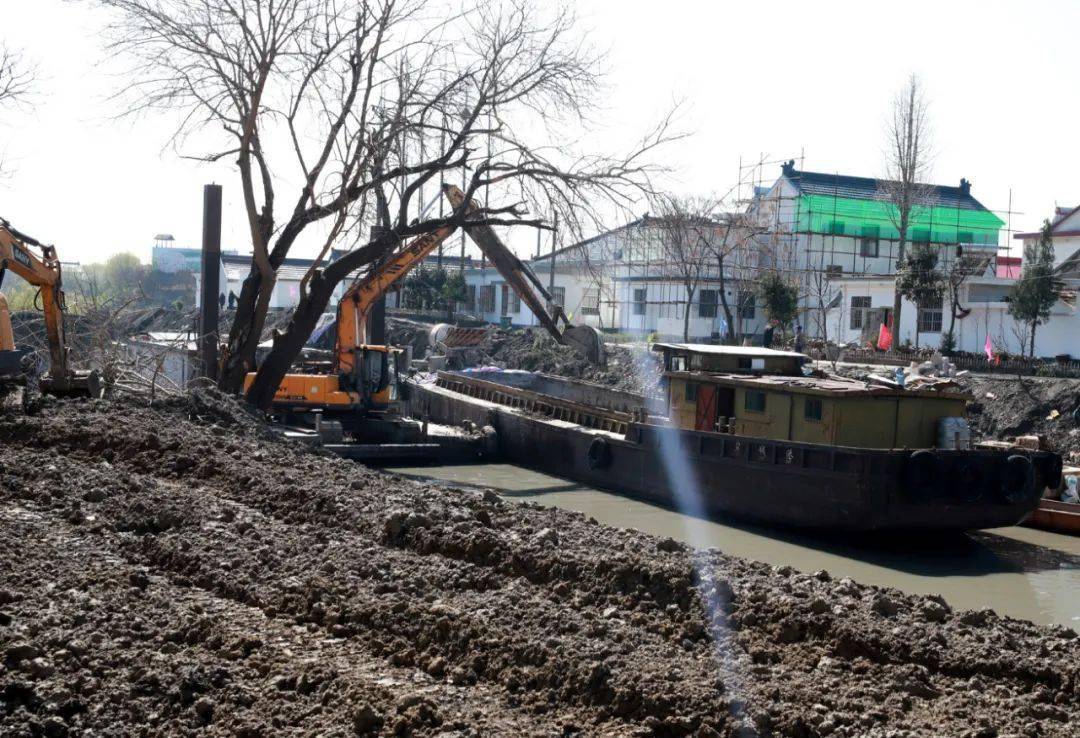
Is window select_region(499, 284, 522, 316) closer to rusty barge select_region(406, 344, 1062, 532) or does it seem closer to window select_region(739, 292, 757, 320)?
window select_region(739, 292, 757, 320)

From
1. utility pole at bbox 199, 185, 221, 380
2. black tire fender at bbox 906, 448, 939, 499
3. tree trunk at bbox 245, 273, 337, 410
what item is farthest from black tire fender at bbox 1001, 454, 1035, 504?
utility pole at bbox 199, 185, 221, 380

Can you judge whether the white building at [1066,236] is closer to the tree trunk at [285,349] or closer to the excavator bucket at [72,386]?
the tree trunk at [285,349]

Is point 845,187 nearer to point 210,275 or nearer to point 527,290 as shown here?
point 527,290

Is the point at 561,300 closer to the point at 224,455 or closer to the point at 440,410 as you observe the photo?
the point at 440,410

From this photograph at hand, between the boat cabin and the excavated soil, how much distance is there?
7182mm

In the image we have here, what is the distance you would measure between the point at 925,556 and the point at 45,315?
1257 cm

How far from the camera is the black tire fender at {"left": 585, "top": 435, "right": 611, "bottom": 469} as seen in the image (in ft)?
71.7

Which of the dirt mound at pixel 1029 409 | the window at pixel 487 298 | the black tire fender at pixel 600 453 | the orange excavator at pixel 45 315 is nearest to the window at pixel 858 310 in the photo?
the dirt mound at pixel 1029 409

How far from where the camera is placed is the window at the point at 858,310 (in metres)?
45.4

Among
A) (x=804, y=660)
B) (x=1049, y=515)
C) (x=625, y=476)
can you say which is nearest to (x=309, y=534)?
(x=804, y=660)

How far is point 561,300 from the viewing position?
52.1m

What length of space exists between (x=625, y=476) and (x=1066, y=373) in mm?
16126

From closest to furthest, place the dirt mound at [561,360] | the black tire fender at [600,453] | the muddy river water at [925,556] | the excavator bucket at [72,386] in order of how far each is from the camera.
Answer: the muddy river water at [925,556] → the excavator bucket at [72,386] → the black tire fender at [600,453] → the dirt mound at [561,360]

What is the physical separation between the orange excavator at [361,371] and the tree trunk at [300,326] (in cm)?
33
